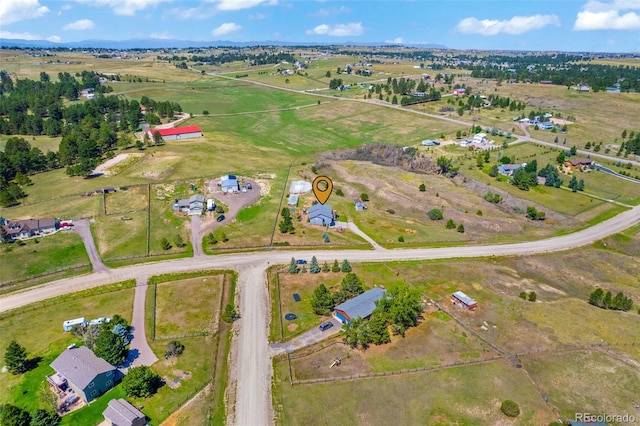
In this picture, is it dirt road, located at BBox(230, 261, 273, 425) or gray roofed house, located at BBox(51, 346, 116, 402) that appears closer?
dirt road, located at BBox(230, 261, 273, 425)

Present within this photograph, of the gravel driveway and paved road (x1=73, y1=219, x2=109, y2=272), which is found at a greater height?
paved road (x1=73, y1=219, x2=109, y2=272)

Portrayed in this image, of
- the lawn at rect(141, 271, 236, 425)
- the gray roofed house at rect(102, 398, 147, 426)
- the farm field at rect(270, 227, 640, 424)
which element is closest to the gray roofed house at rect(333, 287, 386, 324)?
the farm field at rect(270, 227, 640, 424)

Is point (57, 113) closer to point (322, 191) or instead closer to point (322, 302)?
point (322, 191)

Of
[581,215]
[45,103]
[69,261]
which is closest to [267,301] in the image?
[69,261]

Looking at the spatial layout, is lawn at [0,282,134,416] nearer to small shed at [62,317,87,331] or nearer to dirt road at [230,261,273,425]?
small shed at [62,317,87,331]

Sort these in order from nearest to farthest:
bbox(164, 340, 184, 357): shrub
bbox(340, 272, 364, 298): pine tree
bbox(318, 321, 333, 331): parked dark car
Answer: bbox(164, 340, 184, 357): shrub < bbox(318, 321, 333, 331): parked dark car < bbox(340, 272, 364, 298): pine tree

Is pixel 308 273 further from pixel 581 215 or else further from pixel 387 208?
pixel 581 215

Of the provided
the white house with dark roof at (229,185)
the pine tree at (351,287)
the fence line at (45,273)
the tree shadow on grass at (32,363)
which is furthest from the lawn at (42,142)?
the pine tree at (351,287)
